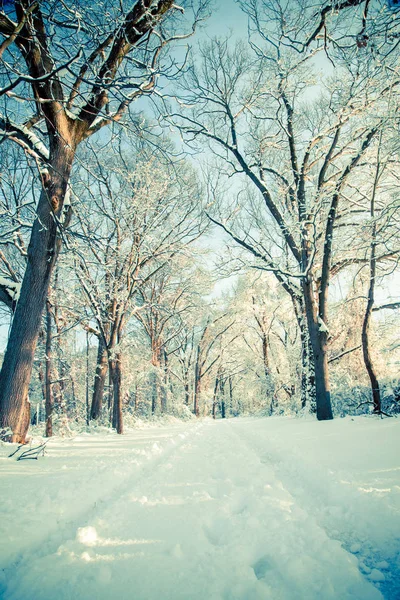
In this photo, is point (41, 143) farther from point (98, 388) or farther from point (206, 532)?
point (98, 388)

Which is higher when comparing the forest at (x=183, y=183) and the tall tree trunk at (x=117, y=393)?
the forest at (x=183, y=183)

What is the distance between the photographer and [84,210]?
31.1ft

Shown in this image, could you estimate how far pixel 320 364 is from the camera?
8539 mm

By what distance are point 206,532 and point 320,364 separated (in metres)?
7.69

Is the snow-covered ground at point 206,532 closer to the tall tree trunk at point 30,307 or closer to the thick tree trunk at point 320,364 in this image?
the tall tree trunk at point 30,307

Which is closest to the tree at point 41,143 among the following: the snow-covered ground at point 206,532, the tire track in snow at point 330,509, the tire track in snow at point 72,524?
the snow-covered ground at point 206,532

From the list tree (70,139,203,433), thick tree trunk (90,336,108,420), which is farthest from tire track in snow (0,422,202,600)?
thick tree trunk (90,336,108,420)

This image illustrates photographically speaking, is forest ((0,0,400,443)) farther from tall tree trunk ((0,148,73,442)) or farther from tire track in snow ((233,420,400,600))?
tire track in snow ((233,420,400,600))

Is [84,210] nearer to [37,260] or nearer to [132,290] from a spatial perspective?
[132,290]

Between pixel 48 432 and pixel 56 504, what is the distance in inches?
413

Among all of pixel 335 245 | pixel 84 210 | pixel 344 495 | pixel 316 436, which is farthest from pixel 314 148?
pixel 344 495

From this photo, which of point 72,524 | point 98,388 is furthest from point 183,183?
point 98,388

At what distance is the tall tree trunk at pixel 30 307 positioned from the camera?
4.62 m

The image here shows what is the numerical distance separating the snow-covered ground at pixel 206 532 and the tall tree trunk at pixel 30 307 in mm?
1455
